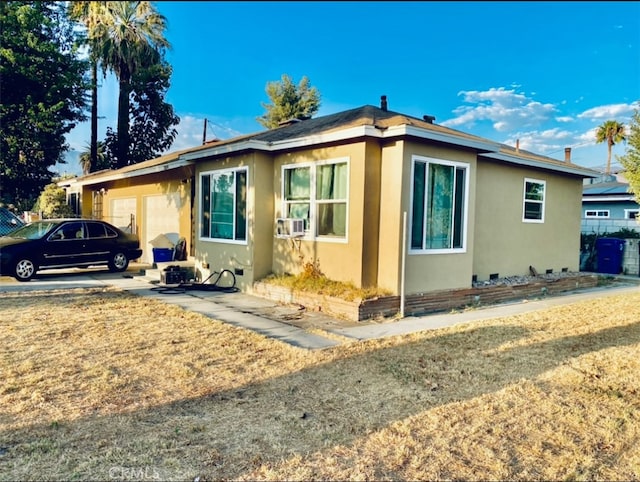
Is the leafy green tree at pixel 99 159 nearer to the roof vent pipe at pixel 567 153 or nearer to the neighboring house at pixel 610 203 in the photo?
the roof vent pipe at pixel 567 153

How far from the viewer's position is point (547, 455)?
3217 mm

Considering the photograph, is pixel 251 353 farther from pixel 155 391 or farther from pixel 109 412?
pixel 109 412

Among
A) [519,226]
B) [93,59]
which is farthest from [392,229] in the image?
[93,59]

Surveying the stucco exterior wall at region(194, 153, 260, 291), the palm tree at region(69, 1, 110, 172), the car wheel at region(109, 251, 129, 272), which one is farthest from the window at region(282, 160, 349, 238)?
the car wheel at region(109, 251, 129, 272)

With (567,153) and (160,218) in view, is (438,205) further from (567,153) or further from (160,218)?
(567,153)

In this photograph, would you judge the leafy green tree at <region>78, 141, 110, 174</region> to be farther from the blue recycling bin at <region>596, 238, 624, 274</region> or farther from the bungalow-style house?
the blue recycling bin at <region>596, 238, 624, 274</region>

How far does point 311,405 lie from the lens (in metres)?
3.99

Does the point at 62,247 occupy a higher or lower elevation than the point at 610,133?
lower

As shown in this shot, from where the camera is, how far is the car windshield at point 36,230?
441 inches

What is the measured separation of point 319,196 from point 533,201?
20.4 ft

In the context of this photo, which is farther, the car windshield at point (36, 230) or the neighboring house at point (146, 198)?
the neighboring house at point (146, 198)

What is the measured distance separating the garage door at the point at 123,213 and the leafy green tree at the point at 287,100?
23.6 metres

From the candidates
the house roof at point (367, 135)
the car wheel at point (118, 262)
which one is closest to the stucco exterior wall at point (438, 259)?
the house roof at point (367, 135)

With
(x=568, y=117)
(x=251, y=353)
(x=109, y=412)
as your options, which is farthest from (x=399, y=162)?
(x=568, y=117)
